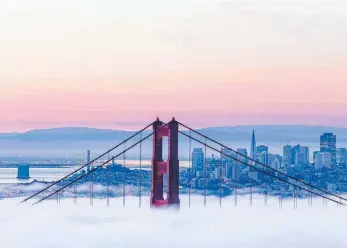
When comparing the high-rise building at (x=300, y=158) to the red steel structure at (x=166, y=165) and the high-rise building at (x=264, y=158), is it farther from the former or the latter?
the red steel structure at (x=166, y=165)

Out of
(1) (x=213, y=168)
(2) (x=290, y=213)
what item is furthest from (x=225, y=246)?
(1) (x=213, y=168)

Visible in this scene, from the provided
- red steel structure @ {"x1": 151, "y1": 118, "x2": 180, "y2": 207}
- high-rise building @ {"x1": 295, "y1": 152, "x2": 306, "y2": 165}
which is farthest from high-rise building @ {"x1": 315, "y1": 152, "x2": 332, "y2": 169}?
red steel structure @ {"x1": 151, "y1": 118, "x2": 180, "y2": 207}

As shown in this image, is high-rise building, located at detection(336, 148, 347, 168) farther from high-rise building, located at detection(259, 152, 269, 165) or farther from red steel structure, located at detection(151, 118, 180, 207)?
red steel structure, located at detection(151, 118, 180, 207)

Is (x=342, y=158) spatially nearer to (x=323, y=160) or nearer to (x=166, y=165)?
(x=323, y=160)

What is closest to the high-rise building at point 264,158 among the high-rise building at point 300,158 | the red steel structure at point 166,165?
the high-rise building at point 300,158

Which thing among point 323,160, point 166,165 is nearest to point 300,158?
point 323,160

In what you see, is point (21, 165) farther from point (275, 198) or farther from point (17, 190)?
point (275, 198)
